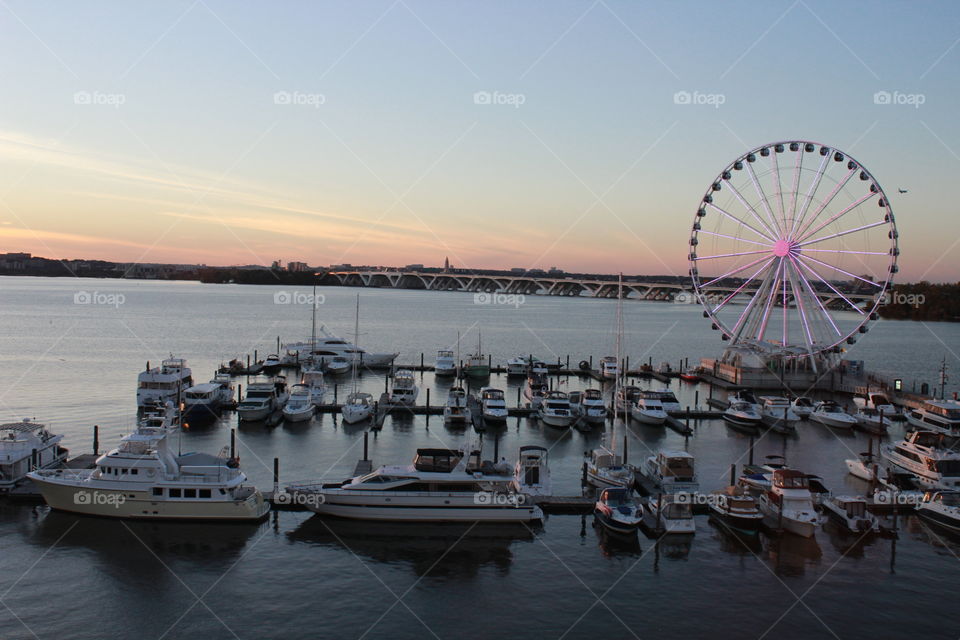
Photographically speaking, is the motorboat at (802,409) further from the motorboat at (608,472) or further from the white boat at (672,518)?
the white boat at (672,518)

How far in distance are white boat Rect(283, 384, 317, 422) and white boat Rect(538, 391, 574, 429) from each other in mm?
10694

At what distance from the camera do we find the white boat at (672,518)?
21.3 m

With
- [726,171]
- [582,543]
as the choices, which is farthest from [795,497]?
[726,171]

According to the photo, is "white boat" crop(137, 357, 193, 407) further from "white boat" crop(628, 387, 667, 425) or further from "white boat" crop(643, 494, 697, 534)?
"white boat" crop(643, 494, 697, 534)

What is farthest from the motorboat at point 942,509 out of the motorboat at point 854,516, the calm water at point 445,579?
the motorboat at point 854,516

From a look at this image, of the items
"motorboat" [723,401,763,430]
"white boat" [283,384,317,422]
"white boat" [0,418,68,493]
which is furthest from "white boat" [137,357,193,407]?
"motorboat" [723,401,763,430]

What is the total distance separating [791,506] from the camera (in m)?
21.7

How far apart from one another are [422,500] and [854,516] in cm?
1207

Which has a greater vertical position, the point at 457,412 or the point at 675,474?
the point at 457,412

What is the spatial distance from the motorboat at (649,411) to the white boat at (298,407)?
15.3 metres

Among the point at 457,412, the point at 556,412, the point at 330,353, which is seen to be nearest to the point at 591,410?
the point at 556,412

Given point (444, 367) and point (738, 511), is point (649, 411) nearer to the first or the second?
point (738, 511)

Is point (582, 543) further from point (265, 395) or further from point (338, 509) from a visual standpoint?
point (265, 395)

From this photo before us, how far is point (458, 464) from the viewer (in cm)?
2267
